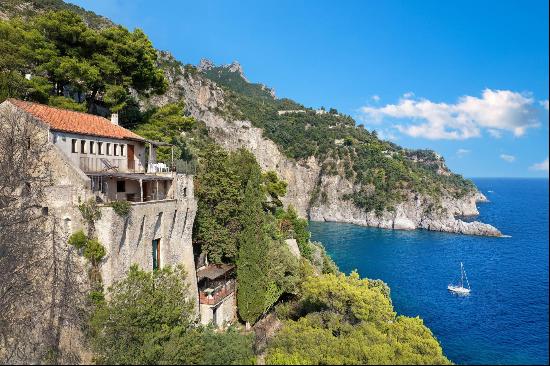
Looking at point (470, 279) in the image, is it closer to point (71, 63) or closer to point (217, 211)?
point (217, 211)

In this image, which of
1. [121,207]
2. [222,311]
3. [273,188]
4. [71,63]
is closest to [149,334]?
[121,207]

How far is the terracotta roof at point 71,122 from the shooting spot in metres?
19.7

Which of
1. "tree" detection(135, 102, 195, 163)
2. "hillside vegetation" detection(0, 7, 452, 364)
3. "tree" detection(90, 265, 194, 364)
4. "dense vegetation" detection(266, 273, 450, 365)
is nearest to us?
"tree" detection(90, 265, 194, 364)

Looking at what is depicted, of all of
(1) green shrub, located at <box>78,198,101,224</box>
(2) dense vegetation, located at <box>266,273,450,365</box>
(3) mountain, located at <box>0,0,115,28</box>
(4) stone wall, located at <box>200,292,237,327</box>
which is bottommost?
(4) stone wall, located at <box>200,292,237,327</box>

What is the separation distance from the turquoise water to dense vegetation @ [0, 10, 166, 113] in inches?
1432

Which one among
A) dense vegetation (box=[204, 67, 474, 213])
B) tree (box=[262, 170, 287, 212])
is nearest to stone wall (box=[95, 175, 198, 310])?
tree (box=[262, 170, 287, 212])

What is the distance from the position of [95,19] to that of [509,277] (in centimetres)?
8845

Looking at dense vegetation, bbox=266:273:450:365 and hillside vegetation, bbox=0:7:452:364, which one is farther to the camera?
hillside vegetation, bbox=0:7:452:364

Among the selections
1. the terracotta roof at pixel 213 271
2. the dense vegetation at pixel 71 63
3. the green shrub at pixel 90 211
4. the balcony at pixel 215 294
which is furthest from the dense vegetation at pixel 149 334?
the dense vegetation at pixel 71 63

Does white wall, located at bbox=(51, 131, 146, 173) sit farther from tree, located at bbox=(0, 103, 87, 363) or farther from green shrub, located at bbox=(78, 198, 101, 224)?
green shrub, located at bbox=(78, 198, 101, 224)

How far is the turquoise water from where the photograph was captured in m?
35.0

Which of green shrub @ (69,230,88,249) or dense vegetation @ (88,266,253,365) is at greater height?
green shrub @ (69,230,88,249)

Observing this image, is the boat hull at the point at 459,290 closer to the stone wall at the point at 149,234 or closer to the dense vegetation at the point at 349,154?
the stone wall at the point at 149,234

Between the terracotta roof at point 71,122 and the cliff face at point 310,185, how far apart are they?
51310mm
